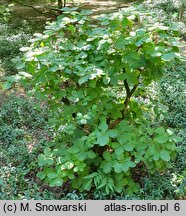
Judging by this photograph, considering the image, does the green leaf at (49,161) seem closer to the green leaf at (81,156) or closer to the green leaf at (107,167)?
the green leaf at (81,156)

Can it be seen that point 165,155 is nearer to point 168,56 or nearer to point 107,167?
point 107,167

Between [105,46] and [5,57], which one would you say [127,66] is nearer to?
[105,46]

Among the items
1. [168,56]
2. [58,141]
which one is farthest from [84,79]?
[58,141]

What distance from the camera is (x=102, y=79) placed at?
2.77 meters

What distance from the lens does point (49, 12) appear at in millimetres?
9883

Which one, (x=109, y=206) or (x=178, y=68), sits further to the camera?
(x=178, y=68)

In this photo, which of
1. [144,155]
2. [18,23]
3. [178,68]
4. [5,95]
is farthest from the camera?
[18,23]

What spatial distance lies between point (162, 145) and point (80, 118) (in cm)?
73

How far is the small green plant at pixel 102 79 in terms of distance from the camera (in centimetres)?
254

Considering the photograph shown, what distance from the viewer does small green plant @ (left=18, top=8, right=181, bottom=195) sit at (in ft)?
8.33

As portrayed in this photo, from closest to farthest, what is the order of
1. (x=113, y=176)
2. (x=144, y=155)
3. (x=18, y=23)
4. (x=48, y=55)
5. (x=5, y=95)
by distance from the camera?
(x=48, y=55), (x=144, y=155), (x=113, y=176), (x=5, y=95), (x=18, y=23)

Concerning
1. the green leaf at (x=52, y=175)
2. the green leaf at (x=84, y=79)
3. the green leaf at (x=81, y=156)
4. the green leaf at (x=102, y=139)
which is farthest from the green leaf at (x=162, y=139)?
the green leaf at (x=52, y=175)

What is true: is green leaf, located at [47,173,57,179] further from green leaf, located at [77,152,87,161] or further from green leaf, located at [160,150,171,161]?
green leaf, located at [160,150,171,161]

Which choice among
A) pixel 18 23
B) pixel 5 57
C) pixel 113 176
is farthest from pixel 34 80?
pixel 18 23
